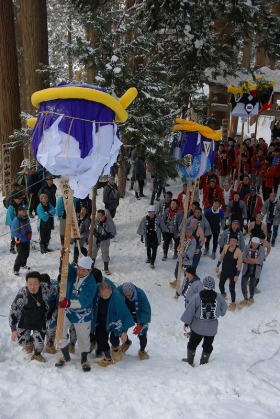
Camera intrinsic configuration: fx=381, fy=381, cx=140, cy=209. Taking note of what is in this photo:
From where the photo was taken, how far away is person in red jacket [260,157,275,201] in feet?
42.8

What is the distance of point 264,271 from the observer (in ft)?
34.3

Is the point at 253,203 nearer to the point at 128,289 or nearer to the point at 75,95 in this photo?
the point at 128,289

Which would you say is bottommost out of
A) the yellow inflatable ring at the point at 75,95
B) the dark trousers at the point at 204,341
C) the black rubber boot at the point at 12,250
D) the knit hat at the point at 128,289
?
the black rubber boot at the point at 12,250

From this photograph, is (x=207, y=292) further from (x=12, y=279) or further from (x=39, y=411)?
(x=12, y=279)

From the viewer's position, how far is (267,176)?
13.1 meters

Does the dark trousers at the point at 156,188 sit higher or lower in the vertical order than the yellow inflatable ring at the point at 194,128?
lower

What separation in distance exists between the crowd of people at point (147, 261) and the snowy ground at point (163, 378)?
11.7 inches

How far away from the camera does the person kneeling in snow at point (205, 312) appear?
599 centimetres

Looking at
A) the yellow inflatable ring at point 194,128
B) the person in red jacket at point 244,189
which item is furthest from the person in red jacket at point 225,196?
the yellow inflatable ring at point 194,128

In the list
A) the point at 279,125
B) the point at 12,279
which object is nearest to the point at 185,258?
the point at 12,279

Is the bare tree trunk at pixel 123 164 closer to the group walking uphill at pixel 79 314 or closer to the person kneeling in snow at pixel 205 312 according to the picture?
the group walking uphill at pixel 79 314

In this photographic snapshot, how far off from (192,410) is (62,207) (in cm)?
627

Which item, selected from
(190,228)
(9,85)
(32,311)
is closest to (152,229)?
(190,228)

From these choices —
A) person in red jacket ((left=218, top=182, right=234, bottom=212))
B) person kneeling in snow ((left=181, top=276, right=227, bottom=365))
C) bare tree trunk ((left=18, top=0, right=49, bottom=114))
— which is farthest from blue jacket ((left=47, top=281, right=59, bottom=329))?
bare tree trunk ((left=18, top=0, right=49, bottom=114))
